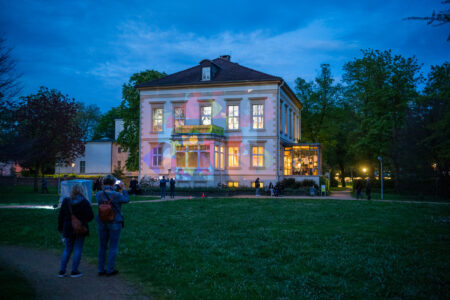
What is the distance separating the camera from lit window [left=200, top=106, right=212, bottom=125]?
37688 mm

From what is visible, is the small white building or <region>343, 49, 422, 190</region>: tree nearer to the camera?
<region>343, 49, 422, 190</region>: tree

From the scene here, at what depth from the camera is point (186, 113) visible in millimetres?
38219

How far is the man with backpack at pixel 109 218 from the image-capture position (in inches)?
272

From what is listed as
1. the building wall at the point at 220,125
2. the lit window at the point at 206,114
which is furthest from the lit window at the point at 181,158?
the lit window at the point at 206,114

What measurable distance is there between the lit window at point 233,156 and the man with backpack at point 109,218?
29.7m

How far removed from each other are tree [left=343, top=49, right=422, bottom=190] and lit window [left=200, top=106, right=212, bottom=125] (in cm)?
1493

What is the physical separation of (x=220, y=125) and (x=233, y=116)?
5.12 ft

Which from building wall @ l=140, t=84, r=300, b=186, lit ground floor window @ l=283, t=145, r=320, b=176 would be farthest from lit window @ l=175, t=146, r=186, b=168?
lit ground floor window @ l=283, t=145, r=320, b=176

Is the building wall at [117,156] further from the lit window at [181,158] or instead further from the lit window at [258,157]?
the lit window at [258,157]

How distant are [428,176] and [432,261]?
26.2m

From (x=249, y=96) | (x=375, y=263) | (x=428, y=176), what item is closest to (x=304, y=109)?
(x=249, y=96)

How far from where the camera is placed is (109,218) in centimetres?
691

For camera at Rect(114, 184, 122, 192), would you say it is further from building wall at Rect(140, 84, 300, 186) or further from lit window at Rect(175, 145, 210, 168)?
lit window at Rect(175, 145, 210, 168)

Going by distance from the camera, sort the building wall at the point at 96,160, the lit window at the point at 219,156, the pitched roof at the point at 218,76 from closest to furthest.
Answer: the lit window at the point at 219,156 < the pitched roof at the point at 218,76 < the building wall at the point at 96,160
